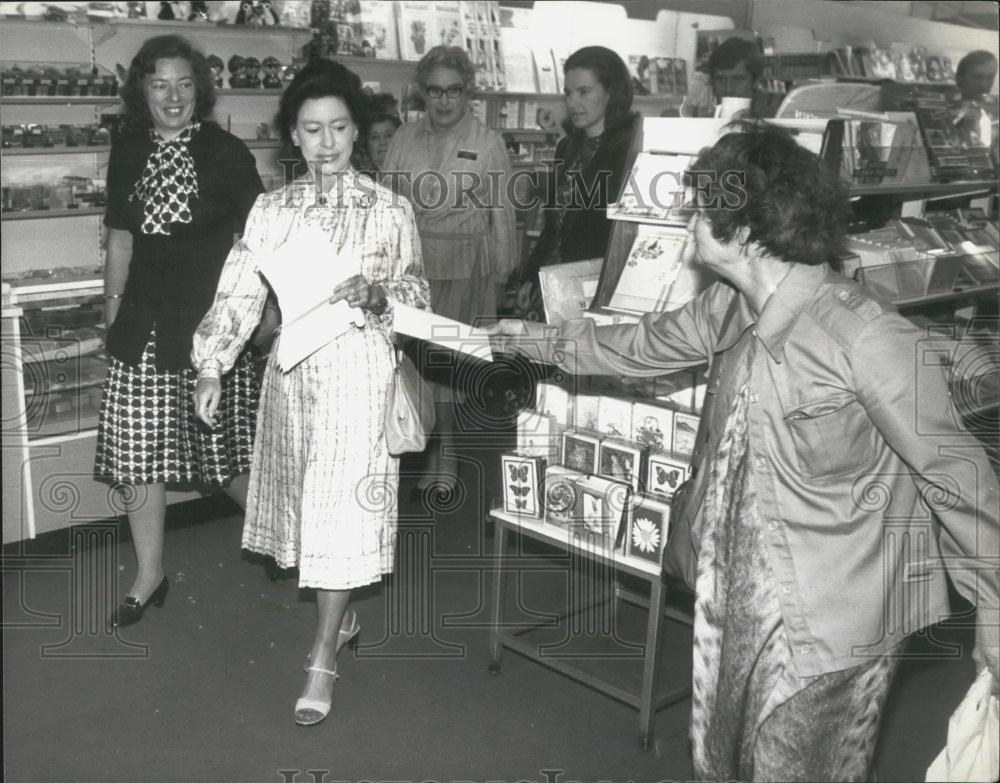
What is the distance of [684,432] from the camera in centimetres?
286

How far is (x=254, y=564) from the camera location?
13.1 feet

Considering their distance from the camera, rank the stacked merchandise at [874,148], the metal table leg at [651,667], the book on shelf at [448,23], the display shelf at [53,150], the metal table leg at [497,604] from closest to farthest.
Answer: the metal table leg at [651,667] → the stacked merchandise at [874,148] → the metal table leg at [497,604] → the display shelf at [53,150] → the book on shelf at [448,23]

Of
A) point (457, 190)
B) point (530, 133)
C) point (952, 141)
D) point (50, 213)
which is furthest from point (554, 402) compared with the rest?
point (530, 133)

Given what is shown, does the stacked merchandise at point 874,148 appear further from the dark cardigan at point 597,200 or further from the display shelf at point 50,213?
the display shelf at point 50,213

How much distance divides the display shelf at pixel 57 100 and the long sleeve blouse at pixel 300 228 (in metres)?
1.85

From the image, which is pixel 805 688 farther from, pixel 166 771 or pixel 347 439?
pixel 166 771

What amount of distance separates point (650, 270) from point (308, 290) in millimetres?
1004

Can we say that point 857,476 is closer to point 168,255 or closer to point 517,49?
point 168,255

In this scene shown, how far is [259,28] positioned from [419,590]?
9.20 ft

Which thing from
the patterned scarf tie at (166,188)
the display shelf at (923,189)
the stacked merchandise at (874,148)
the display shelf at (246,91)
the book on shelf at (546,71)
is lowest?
the patterned scarf tie at (166,188)

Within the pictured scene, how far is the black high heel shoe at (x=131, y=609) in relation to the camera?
136 inches

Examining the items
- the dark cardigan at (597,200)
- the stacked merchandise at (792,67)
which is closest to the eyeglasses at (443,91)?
the dark cardigan at (597,200)

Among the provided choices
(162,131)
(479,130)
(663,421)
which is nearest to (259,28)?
(479,130)

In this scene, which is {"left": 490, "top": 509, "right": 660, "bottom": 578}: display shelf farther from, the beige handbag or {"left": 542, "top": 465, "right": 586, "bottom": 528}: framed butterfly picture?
the beige handbag
